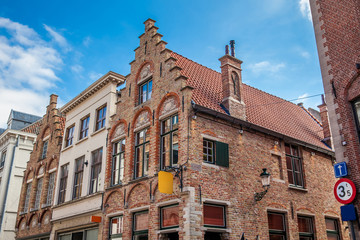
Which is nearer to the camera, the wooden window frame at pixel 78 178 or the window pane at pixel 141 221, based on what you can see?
the window pane at pixel 141 221

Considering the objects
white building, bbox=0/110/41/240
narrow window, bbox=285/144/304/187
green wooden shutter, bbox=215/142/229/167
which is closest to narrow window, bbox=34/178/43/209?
white building, bbox=0/110/41/240

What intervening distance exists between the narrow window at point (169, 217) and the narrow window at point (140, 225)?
1001mm

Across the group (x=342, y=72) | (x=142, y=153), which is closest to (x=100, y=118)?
(x=142, y=153)

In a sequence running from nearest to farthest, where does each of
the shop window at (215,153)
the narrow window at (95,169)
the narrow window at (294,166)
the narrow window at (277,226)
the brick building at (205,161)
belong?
the brick building at (205,161)
the shop window at (215,153)
the narrow window at (277,226)
the narrow window at (294,166)
the narrow window at (95,169)

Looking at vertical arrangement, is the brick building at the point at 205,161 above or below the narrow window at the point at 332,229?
above

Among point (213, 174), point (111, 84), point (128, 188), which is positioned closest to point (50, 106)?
point (111, 84)

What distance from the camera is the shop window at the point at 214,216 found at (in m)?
12.5

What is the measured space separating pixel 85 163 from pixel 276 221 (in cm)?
1000

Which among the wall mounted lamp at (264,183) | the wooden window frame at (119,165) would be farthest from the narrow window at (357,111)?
the wooden window frame at (119,165)

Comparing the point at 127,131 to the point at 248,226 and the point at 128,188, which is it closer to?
the point at 128,188

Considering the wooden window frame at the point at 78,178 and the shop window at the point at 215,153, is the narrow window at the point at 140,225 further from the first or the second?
the wooden window frame at the point at 78,178

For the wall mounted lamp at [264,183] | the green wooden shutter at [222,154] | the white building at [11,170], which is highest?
the white building at [11,170]

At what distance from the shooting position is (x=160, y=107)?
1484 cm

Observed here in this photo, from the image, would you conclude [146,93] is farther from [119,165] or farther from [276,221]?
[276,221]
